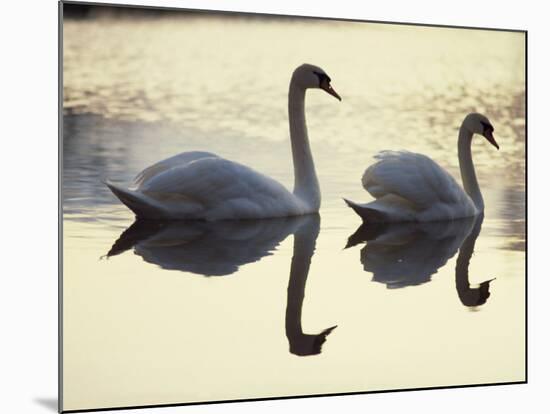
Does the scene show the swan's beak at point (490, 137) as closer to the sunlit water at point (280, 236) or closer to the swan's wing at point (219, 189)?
the sunlit water at point (280, 236)

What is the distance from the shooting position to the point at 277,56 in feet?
18.5

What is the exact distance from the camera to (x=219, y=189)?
220 inches

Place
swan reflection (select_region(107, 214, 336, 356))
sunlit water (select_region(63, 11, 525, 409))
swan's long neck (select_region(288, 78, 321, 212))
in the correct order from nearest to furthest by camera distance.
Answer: sunlit water (select_region(63, 11, 525, 409)) < swan reflection (select_region(107, 214, 336, 356)) < swan's long neck (select_region(288, 78, 321, 212))

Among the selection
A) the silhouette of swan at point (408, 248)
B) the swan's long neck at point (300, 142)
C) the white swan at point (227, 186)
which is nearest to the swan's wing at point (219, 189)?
the white swan at point (227, 186)

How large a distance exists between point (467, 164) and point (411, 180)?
0.30 meters

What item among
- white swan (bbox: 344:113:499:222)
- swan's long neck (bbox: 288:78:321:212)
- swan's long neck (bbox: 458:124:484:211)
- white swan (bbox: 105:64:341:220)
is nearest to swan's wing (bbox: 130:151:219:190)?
white swan (bbox: 105:64:341:220)

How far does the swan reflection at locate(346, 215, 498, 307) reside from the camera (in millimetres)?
5785

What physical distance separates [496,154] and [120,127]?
6.13 feet

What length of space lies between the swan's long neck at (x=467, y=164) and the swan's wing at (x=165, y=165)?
1.23 metres

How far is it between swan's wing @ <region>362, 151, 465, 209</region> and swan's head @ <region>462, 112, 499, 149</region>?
0.83 ft

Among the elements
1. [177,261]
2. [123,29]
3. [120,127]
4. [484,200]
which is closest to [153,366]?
[177,261]

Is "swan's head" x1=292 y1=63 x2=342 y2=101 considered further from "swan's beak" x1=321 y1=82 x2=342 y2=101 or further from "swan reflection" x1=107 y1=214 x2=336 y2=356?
"swan reflection" x1=107 y1=214 x2=336 y2=356

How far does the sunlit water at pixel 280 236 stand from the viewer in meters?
5.32

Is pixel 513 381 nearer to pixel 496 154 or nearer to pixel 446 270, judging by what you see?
pixel 446 270
